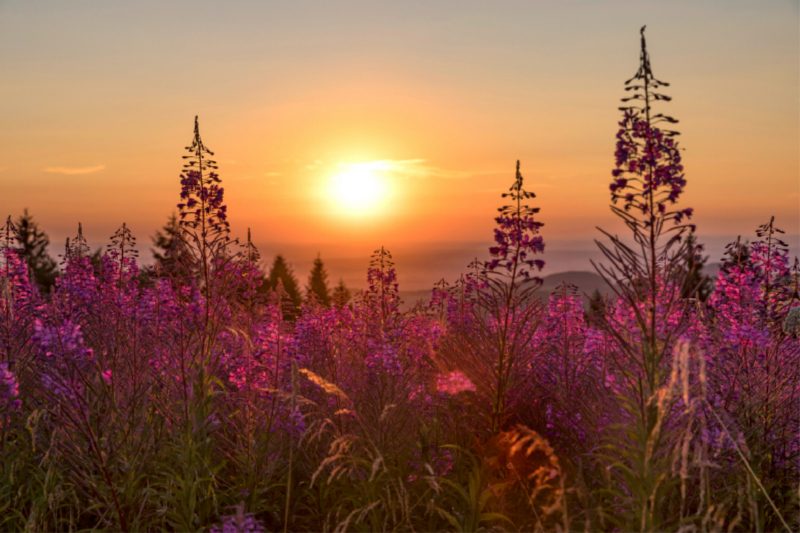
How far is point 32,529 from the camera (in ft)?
17.6

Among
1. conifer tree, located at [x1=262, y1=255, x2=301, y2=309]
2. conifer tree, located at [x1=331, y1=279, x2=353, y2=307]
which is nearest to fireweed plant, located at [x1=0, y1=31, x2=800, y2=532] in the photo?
conifer tree, located at [x1=331, y1=279, x2=353, y2=307]

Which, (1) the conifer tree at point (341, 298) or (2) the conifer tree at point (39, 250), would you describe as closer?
(1) the conifer tree at point (341, 298)

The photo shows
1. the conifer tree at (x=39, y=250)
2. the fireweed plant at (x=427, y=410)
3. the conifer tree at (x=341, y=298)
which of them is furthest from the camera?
the conifer tree at (x=39, y=250)

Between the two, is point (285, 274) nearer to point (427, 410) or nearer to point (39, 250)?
point (39, 250)

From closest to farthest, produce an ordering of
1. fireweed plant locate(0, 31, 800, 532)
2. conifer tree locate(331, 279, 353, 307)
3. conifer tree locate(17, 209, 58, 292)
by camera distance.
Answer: fireweed plant locate(0, 31, 800, 532) < conifer tree locate(331, 279, 353, 307) < conifer tree locate(17, 209, 58, 292)

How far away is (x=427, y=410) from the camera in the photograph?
7816 mm

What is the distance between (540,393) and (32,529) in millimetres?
5342

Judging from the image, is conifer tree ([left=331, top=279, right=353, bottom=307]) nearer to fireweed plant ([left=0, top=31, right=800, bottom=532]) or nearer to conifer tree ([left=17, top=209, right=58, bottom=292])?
fireweed plant ([left=0, top=31, right=800, bottom=532])

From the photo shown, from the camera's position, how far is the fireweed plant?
546cm

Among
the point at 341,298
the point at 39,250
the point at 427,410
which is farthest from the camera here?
the point at 39,250

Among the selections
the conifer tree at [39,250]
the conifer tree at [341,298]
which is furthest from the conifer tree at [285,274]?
the conifer tree at [341,298]

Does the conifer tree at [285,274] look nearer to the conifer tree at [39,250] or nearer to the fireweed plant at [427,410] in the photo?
the conifer tree at [39,250]

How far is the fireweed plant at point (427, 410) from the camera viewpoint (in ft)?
17.9

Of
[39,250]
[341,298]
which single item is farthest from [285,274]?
[341,298]
